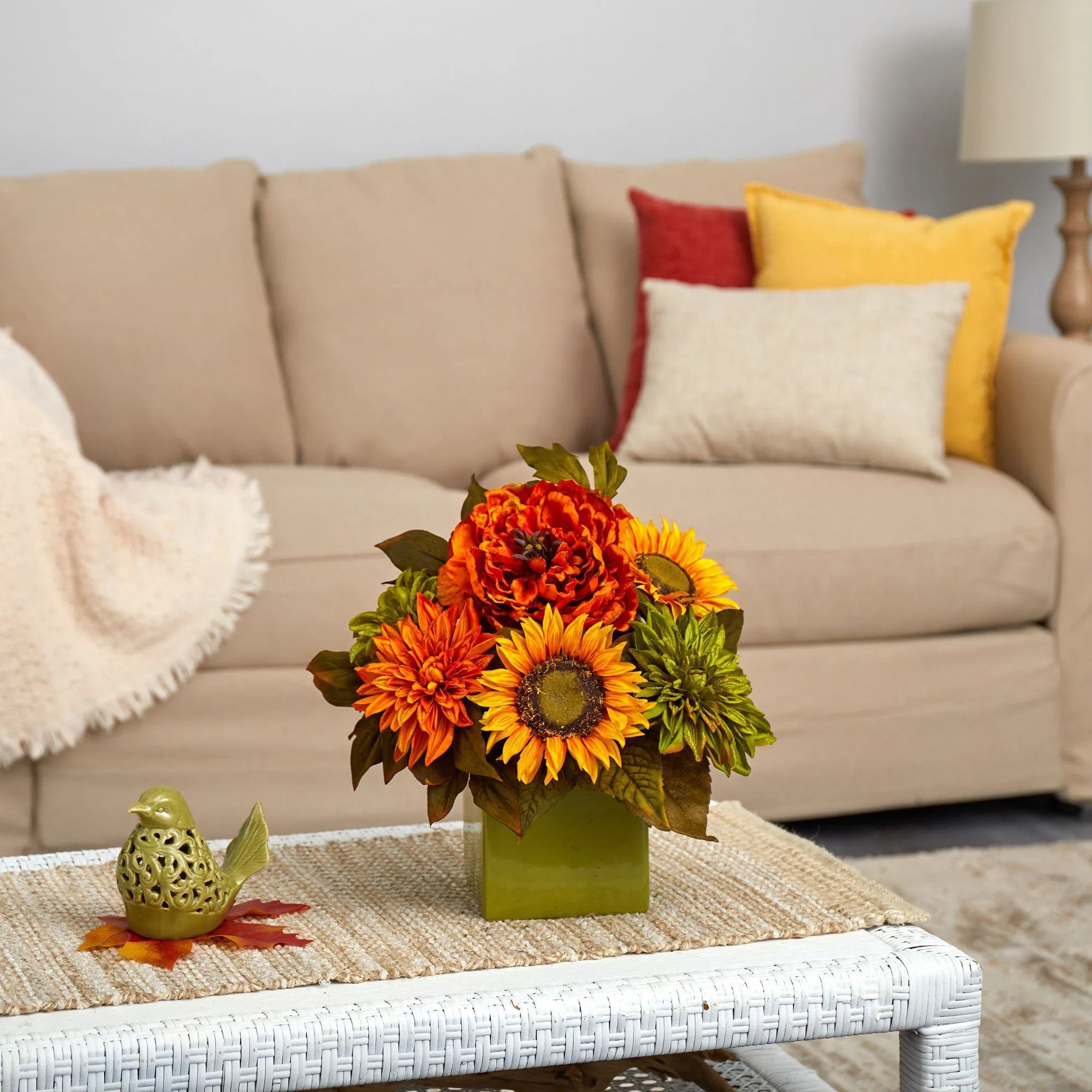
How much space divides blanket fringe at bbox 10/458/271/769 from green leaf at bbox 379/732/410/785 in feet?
3.09

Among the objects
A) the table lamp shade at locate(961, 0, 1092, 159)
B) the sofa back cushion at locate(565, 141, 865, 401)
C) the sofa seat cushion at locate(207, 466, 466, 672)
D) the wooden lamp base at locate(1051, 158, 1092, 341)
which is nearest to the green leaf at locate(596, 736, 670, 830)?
the sofa seat cushion at locate(207, 466, 466, 672)

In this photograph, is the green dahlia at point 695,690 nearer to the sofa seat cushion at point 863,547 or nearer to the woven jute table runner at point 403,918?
the woven jute table runner at point 403,918

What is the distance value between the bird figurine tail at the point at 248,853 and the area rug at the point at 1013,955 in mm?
618

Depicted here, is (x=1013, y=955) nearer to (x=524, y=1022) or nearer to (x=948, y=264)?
(x=524, y=1022)

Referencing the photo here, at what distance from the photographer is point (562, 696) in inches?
35.6

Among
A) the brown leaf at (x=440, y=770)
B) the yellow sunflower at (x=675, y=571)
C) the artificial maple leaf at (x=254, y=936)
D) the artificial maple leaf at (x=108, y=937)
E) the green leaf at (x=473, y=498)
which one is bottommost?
the artificial maple leaf at (x=108, y=937)

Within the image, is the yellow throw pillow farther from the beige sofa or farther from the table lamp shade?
the table lamp shade

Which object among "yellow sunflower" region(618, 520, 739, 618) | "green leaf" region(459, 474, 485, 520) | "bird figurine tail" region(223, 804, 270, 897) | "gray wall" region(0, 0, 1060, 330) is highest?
"gray wall" region(0, 0, 1060, 330)

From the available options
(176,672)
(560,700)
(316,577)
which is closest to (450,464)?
(316,577)

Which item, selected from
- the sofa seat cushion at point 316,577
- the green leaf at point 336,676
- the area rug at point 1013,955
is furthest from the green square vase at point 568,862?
the sofa seat cushion at point 316,577

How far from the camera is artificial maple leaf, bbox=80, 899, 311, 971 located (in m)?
0.89

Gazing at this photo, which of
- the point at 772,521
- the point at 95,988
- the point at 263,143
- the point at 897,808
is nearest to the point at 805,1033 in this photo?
the point at 95,988

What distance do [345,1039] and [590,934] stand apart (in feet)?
0.61

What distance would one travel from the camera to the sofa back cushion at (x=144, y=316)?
2316 millimetres
